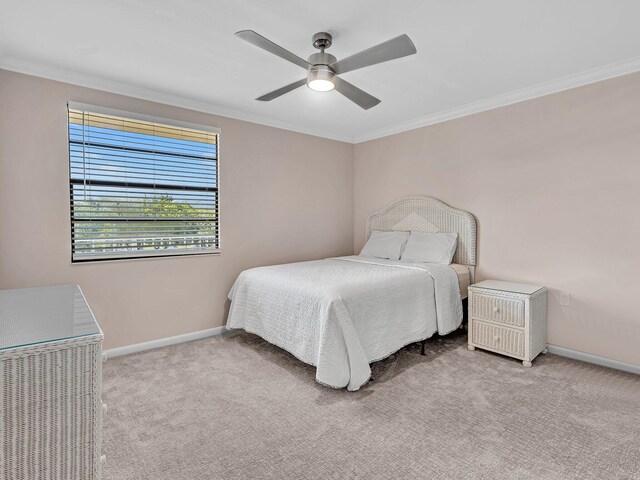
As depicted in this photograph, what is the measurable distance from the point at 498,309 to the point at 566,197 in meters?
1.14

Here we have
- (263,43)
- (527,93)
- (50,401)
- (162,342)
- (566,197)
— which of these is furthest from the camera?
(162,342)

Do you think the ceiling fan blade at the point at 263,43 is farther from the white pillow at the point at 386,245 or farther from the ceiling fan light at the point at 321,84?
the white pillow at the point at 386,245

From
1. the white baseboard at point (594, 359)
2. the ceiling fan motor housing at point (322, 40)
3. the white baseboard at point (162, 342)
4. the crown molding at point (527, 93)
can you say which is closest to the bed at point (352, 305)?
the white baseboard at point (162, 342)

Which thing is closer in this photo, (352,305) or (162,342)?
(352,305)

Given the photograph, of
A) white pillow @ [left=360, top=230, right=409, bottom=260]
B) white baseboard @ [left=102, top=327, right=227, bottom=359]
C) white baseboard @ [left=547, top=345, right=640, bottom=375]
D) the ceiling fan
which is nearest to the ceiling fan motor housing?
the ceiling fan

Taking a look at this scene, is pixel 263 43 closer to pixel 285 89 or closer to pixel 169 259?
pixel 285 89

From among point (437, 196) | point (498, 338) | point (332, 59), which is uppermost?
point (332, 59)

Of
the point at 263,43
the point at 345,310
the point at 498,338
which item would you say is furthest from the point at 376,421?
the point at 263,43

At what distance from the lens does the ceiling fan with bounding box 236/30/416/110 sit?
1821mm

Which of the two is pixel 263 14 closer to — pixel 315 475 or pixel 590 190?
pixel 315 475

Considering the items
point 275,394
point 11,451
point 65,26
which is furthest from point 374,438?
point 65,26

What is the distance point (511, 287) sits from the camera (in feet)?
10.1

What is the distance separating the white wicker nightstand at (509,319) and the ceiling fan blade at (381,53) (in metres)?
2.13

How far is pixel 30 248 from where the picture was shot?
105 inches
